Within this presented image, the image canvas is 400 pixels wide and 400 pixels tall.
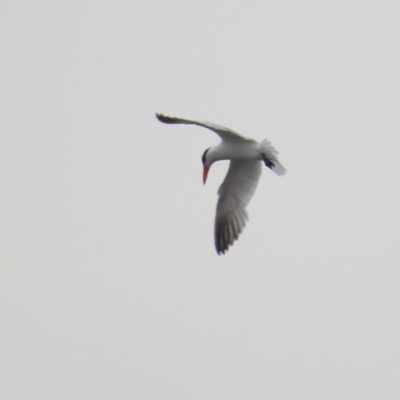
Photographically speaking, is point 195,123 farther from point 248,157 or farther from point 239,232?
point 239,232

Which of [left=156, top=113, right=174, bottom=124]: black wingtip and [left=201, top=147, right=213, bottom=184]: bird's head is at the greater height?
[left=201, top=147, right=213, bottom=184]: bird's head

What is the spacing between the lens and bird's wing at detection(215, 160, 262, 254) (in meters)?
17.4

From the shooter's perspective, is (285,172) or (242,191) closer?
(285,172)

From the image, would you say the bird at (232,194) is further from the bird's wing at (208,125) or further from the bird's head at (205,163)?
the bird's wing at (208,125)

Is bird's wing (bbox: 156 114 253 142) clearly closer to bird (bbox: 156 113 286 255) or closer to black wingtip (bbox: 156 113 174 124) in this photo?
black wingtip (bbox: 156 113 174 124)

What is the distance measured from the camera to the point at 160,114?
14445mm

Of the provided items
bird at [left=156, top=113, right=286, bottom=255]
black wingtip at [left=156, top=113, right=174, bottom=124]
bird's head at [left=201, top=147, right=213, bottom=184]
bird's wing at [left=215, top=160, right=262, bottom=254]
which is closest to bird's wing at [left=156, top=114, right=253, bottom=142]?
black wingtip at [left=156, top=113, right=174, bottom=124]

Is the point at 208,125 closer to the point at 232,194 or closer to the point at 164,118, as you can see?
the point at 164,118

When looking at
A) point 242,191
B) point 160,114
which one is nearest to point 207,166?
point 242,191

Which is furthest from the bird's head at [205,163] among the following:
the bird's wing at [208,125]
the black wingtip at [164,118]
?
the black wingtip at [164,118]

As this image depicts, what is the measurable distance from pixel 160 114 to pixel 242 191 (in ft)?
11.1

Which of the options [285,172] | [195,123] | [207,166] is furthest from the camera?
[207,166]

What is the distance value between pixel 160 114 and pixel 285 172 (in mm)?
2357

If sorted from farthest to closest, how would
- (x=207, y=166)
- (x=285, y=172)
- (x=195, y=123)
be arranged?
1. (x=207, y=166)
2. (x=285, y=172)
3. (x=195, y=123)
